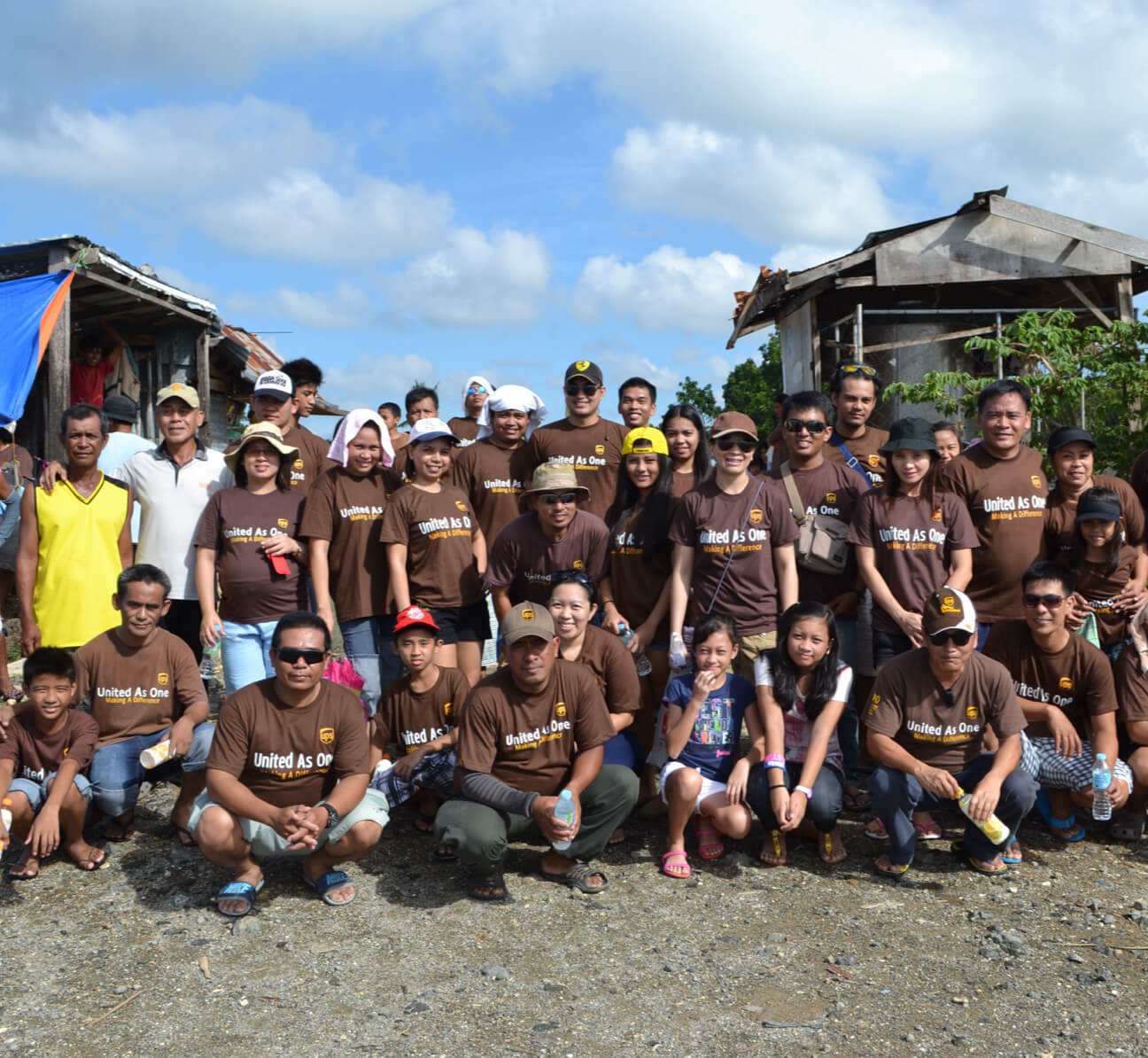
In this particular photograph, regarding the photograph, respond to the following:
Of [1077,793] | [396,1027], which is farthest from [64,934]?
[1077,793]

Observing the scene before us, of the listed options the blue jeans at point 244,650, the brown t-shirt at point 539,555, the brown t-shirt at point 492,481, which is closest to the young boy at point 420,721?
the brown t-shirt at point 539,555

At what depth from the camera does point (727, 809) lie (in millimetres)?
4859

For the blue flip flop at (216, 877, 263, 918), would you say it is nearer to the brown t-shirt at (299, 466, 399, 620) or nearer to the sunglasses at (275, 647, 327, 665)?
the sunglasses at (275, 647, 327, 665)

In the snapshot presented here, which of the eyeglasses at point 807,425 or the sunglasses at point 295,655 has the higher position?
the eyeglasses at point 807,425

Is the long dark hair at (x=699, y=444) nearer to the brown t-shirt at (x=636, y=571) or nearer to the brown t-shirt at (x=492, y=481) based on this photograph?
the brown t-shirt at (x=636, y=571)

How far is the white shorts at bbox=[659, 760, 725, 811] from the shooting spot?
195 inches

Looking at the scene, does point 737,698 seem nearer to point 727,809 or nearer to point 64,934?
point 727,809

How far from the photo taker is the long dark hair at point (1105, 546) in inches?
209

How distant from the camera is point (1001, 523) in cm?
549

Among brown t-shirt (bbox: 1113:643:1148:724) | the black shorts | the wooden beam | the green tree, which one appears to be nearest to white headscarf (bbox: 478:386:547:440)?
the black shorts

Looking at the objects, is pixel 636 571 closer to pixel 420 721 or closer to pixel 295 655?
pixel 420 721

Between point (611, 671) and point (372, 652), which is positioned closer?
point (611, 671)

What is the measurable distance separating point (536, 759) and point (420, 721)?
2.41 feet

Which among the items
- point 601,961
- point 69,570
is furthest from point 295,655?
point 69,570
